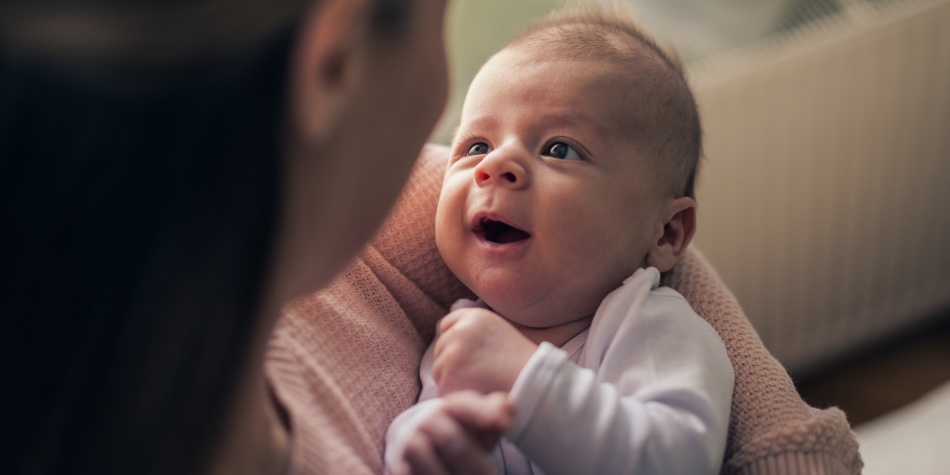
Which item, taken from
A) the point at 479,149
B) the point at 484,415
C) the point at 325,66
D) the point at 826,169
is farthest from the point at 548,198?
the point at 826,169

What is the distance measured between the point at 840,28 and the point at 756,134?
11.4 inches

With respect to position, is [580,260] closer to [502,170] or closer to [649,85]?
[502,170]

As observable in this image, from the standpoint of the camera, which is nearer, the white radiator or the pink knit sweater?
the pink knit sweater

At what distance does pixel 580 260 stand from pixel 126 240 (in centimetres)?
57

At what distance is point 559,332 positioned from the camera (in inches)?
40.3

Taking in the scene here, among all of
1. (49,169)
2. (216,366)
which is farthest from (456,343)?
(49,169)

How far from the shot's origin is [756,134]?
193 cm

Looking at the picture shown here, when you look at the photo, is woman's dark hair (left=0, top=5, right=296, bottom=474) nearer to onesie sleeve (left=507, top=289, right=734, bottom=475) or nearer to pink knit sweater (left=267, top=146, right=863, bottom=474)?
pink knit sweater (left=267, top=146, right=863, bottom=474)

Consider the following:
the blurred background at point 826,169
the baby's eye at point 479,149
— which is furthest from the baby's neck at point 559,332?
the blurred background at point 826,169

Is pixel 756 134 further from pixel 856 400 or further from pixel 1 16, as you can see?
pixel 1 16

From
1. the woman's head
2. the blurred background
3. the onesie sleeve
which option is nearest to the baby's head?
the onesie sleeve

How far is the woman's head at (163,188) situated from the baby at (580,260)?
0.92 ft

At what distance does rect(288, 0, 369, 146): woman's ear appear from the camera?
0.48 metres

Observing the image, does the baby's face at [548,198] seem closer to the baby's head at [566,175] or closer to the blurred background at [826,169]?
the baby's head at [566,175]
